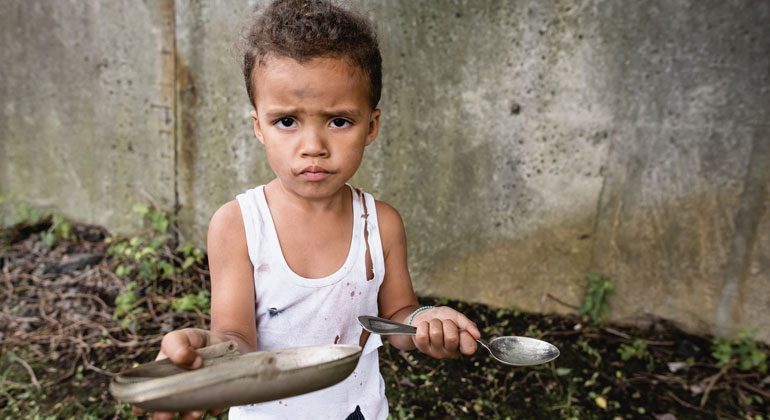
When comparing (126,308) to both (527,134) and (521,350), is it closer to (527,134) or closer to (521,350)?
(521,350)

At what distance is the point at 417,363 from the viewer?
105 inches

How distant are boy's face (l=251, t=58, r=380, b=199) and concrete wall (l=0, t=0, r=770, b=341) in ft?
4.60

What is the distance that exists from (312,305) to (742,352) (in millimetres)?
2669

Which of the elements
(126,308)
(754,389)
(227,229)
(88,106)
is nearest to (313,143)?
(227,229)

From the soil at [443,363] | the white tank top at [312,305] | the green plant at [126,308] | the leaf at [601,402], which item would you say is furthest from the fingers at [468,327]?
the green plant at [126,308]

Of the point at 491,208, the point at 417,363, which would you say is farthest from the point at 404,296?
the point at 491,208

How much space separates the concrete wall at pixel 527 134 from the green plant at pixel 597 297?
0.16ft

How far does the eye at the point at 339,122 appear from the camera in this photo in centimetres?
113

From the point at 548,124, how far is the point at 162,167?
2.64 m

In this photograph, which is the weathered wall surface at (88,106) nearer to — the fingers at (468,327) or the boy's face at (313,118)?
the boy's face at (313,118)

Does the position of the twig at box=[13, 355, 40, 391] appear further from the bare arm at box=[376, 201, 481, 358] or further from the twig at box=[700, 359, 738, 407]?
the twig at box=[700, 359, 738, 407]

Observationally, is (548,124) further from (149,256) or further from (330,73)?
(149,256)

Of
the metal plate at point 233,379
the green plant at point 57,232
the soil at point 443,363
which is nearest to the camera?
the metal plate at point 233,379

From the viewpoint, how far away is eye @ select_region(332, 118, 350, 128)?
3.71ft
